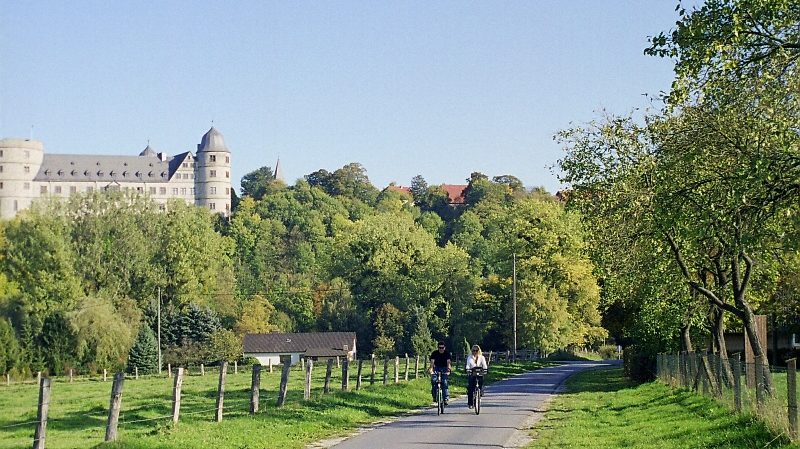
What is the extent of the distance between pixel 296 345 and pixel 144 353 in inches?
1178

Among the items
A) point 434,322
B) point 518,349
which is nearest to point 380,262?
point 434,322

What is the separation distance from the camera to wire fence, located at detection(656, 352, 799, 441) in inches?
631

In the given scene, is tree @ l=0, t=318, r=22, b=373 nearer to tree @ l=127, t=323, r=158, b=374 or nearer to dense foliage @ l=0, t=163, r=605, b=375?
dense foliage @ l=0, t=163, r=605, b=375

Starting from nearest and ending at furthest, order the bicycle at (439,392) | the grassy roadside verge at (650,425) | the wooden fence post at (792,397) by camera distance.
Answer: the wooden fence post at (792,397) → the grassy roadside verge at (650,425) → the bicycle at (439,392)

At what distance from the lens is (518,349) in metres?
90.3

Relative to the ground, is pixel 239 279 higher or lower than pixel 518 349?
higher

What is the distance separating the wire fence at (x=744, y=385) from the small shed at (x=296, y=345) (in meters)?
73.5

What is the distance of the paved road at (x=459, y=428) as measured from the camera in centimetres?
1865

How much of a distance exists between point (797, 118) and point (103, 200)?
266 feet

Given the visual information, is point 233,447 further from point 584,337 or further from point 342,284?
point 342,284

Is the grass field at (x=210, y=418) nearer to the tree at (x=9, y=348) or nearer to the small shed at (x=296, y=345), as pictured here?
the tree at (x=9, y=348)

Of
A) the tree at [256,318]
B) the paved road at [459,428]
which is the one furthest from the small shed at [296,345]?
the paved road at [459,428]

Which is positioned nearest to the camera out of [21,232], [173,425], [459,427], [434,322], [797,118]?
[797,118]

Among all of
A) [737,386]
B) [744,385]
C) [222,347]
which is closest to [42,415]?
[744,385]
